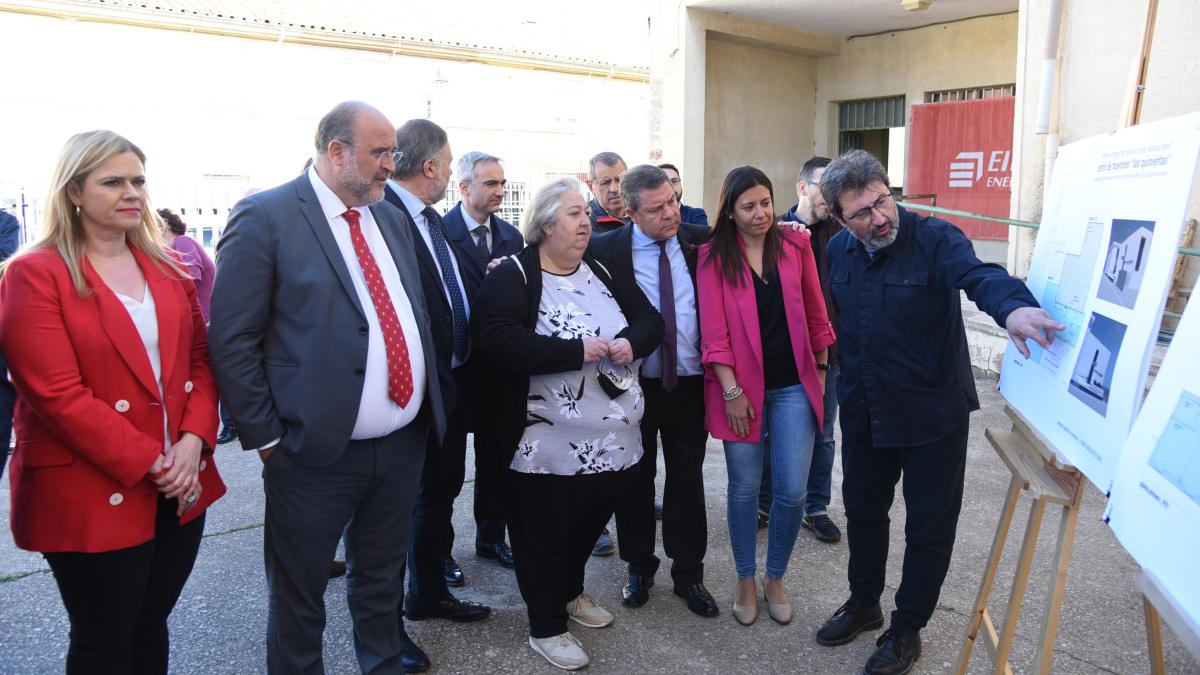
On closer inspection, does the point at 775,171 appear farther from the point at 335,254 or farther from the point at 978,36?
the point at 335,254

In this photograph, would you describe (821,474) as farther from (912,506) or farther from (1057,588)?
(1057,588)

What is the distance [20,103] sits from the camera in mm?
13586

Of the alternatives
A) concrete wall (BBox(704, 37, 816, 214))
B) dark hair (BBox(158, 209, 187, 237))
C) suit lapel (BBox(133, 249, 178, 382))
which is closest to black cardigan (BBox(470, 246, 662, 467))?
suit lapel (BBox(133, 249, 178, 382))

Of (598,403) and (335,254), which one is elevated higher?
(335,254)

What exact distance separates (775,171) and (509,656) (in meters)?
10.6

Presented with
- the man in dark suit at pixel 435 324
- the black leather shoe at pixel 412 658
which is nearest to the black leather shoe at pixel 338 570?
the man in dark suit at pixel 435 324

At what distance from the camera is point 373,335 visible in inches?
98.9

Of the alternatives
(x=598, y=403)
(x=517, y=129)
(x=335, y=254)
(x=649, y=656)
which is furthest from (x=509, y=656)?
(x=517, y=129)

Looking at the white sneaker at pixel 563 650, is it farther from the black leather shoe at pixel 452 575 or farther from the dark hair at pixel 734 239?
the dark hair at pixel 734 239

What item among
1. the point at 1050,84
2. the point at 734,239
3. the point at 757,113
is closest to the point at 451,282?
the point at 734,239

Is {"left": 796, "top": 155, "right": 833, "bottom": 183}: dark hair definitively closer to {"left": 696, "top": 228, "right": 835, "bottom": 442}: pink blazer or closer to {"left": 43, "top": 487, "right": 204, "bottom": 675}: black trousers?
{"left": 696, "top": 228, "right": 835, "bottom": 442}: pink blazer

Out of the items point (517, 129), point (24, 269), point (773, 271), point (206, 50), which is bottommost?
point (773, 271)

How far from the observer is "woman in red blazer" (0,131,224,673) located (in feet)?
6.91

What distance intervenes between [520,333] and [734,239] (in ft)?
3.42
